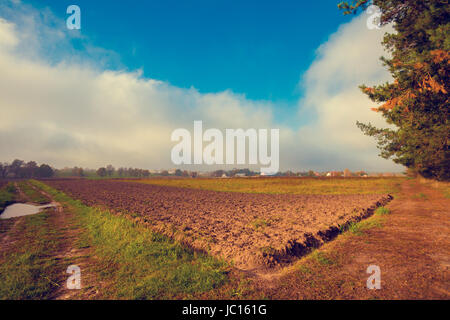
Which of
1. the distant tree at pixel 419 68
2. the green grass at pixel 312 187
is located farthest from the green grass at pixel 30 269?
the green grass at pixel 312 187

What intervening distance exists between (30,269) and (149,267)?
133 inches

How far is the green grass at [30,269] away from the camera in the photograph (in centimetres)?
447

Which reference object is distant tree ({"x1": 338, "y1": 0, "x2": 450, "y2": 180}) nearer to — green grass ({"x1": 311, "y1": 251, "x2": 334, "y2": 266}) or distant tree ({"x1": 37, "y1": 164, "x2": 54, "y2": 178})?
green grass ({"x1": 311, "y1": 251, "x2": 334, "y2": 266})

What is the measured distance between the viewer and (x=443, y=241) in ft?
22.2

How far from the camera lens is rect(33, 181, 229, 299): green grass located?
4.23 metres

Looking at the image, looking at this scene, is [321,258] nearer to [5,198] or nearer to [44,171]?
[5,198]

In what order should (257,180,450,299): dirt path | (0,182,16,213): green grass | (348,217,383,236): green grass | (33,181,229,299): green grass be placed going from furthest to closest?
(0,182,16,213): green grass < (348,217,383,236): green grass < (33,181,229,299): green grass < (257,180,450,299): dirt path

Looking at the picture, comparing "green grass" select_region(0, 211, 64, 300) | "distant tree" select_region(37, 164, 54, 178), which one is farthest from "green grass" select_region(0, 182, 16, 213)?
"distant tree" select_region(37, 164, 54, 178)

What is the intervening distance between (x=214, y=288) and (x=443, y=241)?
804 centimetres

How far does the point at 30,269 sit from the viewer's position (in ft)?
18.2

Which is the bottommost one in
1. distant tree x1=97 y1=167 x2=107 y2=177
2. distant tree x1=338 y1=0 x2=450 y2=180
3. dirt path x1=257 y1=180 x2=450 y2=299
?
distant tree x1=97 y1=167 x2=107 y2=177

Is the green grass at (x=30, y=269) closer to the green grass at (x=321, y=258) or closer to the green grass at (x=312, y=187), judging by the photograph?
the green grass at (x=321, y=258)

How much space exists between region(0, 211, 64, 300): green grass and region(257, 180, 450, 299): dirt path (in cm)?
515
